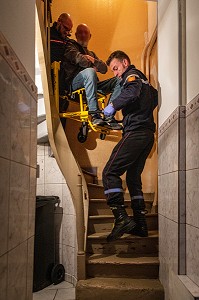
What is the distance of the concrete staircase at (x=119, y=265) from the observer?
2199mm

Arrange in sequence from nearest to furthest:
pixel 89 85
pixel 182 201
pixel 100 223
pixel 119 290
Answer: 1. pixel 182 201
2. pixel 119 290
3. pixel 100 223
4. pixel 89 85

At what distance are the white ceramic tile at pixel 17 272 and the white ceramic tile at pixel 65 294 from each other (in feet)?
5.18

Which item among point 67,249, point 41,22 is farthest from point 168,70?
point 67,249

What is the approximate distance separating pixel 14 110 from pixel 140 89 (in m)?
1.53

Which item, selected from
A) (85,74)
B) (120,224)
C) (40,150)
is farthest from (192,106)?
(40,150)

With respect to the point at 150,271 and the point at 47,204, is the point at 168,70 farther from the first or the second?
the point at 47,204

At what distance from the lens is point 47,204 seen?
3086 mm

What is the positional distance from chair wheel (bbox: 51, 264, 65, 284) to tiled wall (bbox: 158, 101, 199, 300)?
1424mm

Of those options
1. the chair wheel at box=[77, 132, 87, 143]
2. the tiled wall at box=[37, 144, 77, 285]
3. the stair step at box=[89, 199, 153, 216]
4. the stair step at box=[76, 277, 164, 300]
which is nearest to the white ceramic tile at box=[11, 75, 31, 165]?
the stair step at box=[76, 277, 164, 300]

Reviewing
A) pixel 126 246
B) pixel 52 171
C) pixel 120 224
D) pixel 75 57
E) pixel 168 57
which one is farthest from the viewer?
pixel 52 171

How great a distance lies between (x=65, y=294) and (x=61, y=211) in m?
0.85

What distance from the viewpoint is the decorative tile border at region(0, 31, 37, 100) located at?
97 cm

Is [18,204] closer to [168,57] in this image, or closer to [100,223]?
[168,57]

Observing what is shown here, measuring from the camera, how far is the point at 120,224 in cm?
233
